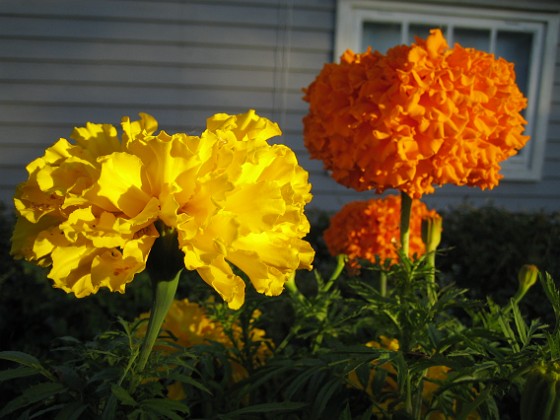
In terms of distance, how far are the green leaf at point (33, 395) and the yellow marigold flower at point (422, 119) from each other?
2.41 ft

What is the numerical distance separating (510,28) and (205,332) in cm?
454

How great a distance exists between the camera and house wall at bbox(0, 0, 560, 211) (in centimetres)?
456

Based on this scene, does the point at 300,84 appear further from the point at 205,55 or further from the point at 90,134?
the point at 90,134

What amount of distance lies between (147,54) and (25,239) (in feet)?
13.2

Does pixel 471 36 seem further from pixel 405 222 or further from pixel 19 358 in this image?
pixel 19 358

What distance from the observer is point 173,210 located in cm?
72

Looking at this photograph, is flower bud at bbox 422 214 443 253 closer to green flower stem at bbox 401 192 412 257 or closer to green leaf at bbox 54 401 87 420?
green flower stem at bbox 401 192 412 257

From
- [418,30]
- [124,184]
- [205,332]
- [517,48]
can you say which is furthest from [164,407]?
[517,48]

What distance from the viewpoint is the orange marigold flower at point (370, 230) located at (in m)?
1.51

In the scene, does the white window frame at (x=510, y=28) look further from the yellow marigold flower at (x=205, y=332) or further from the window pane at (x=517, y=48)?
the yellow marigold flower at (x=205, y=332)

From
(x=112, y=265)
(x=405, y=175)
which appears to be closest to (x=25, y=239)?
(x=112, y=265)

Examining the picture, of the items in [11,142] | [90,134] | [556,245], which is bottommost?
[556,245]

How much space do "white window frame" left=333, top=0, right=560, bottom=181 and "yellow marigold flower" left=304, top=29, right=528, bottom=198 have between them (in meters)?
3.39

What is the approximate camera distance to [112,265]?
2.50ft
